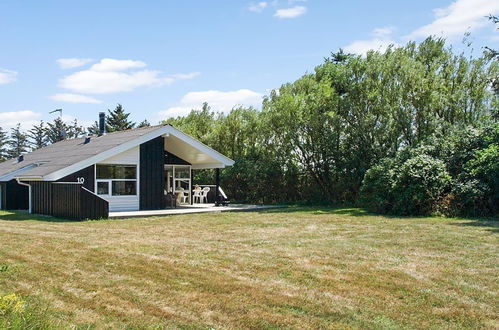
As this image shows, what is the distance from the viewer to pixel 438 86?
18.6 m

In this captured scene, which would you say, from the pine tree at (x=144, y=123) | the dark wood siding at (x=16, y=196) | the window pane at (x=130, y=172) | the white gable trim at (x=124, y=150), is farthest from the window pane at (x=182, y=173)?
the pine tree at (x=144, y=123)

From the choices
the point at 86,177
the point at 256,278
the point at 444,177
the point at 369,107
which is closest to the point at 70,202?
the point at 86,177

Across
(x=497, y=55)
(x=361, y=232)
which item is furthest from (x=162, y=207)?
(x=497, y=55)

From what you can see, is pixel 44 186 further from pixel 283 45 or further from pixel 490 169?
pixel 490 169

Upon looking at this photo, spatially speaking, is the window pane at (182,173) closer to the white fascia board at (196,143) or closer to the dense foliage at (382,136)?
the white fascia board at (196,143)

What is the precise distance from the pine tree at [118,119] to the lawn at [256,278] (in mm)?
52320

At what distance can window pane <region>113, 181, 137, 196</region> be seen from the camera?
17.5 metres

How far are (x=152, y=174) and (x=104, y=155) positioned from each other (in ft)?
8.35

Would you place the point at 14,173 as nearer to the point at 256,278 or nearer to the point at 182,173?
the point at 182,173

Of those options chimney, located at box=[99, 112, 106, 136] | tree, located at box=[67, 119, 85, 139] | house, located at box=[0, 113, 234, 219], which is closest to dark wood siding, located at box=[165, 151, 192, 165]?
house, located at box=[0, 113, 234, 219]

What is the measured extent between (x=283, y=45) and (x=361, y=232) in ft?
25.2

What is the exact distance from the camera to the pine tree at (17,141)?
60.6 m

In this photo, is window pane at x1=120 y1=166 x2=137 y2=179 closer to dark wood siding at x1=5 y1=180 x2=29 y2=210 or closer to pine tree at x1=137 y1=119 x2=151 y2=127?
dark wood siding at x1=5 y1=180 x2=29 y2=210

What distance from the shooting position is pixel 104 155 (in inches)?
639
